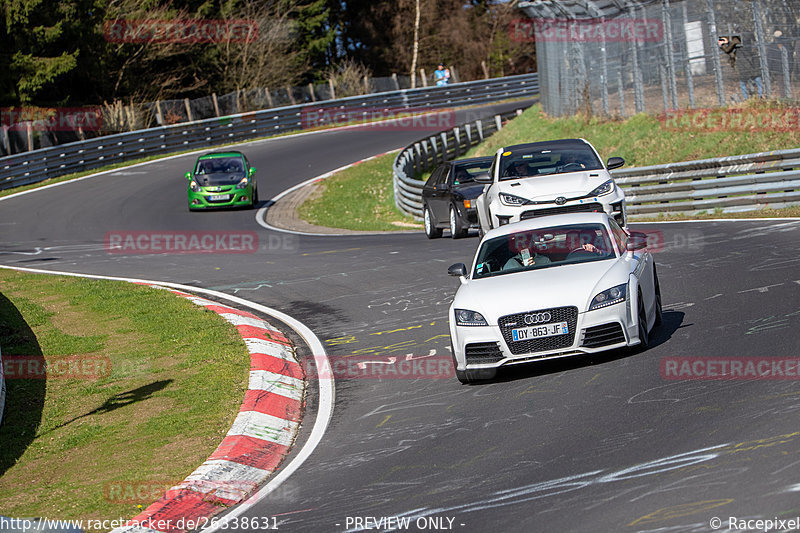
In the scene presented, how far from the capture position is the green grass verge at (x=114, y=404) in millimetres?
7242

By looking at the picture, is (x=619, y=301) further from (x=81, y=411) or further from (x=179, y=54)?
(x=179, y=54)

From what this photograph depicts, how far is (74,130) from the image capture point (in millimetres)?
42062

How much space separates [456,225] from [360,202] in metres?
13.1

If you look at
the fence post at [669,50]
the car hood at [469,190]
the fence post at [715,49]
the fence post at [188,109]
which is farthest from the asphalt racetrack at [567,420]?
the fence post at [188,109]

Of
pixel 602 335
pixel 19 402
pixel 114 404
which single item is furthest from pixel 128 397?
pixel 602 335

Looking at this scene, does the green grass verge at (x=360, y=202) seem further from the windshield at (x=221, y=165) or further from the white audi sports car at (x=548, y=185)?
the white audi sports car at (x=548, y=185)

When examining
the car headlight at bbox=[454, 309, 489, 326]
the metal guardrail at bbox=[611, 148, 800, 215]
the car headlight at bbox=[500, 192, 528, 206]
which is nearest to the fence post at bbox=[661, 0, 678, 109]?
the metal guardrail at bbox=[611, 148, 800, 215]

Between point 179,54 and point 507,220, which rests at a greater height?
→ point 179,54

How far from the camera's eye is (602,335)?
8.90 m

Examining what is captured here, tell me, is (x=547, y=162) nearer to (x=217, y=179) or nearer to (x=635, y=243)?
Result: (x=635, y=243)

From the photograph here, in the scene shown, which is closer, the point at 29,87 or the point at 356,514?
the point at 356,514

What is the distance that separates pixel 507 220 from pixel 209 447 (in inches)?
350

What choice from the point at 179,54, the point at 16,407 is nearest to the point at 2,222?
the point at 16,407

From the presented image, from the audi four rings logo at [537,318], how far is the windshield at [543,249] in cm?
104
